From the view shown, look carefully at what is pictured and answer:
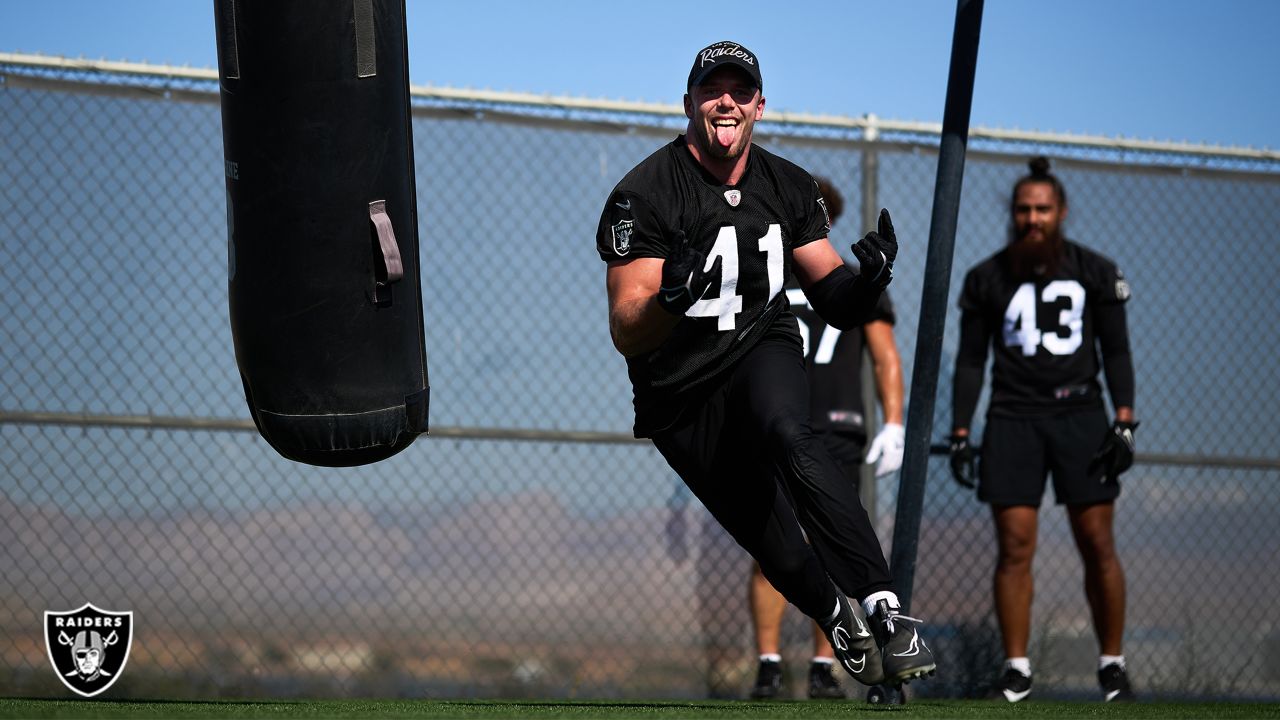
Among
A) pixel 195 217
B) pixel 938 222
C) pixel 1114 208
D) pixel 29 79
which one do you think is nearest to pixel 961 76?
pixel 938 222

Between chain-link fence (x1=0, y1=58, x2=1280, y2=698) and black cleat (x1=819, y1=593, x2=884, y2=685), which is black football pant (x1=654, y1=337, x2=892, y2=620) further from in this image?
chain-link fence (x1=0, y1=58, x2=1280, y2=698)

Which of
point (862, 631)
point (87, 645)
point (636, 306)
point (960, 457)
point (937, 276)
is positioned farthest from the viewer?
point (960, 457)

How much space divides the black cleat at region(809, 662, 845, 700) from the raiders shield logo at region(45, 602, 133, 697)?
8.71 ft

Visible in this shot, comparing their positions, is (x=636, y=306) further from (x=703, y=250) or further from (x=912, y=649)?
(x=912, y=649)

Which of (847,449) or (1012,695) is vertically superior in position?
(847,449)

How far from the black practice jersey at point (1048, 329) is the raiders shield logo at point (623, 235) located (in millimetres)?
2753

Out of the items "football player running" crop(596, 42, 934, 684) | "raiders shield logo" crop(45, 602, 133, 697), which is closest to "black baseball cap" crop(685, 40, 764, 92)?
"football player running" crop(596, 42, 934, 684)

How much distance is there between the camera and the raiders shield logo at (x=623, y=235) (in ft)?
12.0

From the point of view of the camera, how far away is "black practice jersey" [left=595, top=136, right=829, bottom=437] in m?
3.73

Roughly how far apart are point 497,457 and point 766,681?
1500mm

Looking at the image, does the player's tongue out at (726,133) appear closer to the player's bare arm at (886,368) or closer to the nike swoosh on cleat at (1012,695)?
the player's bare arm at (886,368)

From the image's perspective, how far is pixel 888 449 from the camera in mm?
5871

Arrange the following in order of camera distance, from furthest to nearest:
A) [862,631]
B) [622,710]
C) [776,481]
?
1. [622,710]
2. [776,481]
3. [862,631]

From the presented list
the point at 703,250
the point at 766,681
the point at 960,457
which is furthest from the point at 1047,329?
the point at 703,250
